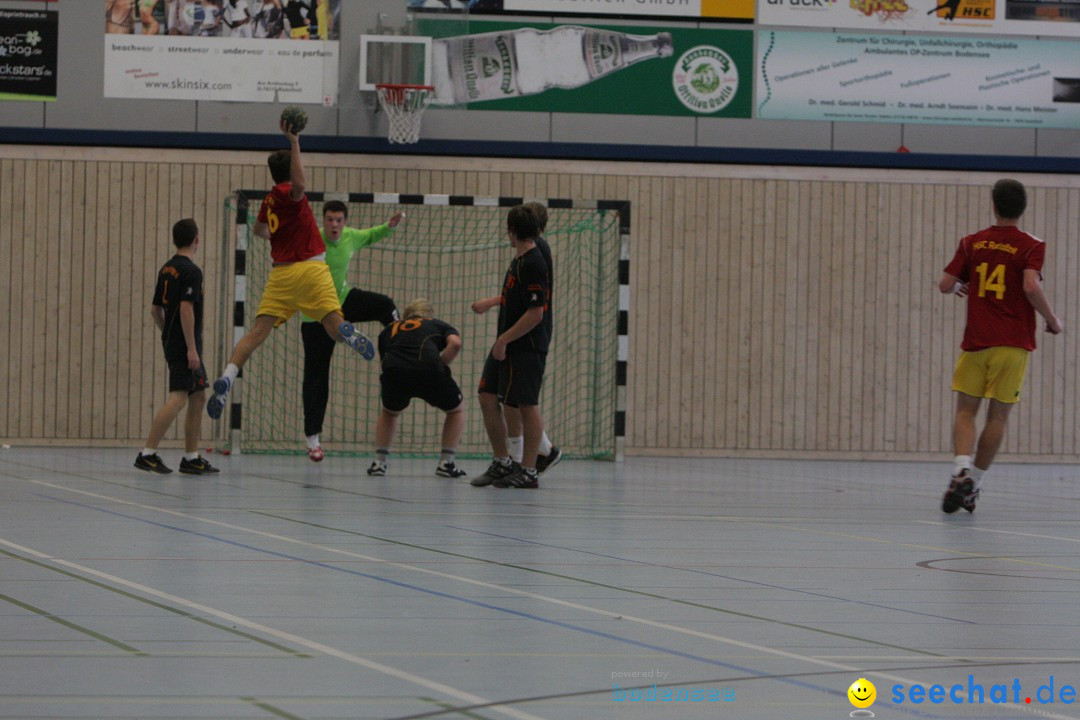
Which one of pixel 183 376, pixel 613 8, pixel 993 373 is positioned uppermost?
pixel 613 8

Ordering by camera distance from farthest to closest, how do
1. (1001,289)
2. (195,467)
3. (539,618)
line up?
(195,467) < (1001,289) < (539,618)

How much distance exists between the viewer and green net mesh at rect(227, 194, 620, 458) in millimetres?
14336

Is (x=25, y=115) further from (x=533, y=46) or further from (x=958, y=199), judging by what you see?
(x=958, y=199)

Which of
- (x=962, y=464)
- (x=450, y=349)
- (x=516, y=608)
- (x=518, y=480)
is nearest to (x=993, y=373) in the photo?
(x=962, y=464)

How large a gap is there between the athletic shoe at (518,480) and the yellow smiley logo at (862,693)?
19.6 ft

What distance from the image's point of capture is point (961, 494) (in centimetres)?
768

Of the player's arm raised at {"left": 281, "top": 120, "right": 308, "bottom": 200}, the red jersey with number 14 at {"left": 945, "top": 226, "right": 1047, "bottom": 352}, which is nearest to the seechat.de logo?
the red jersey with number 14 at {"left": 945, "top": 226, "right": 1047, "bottom": 352}

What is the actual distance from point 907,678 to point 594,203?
33.6ft

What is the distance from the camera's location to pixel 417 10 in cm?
1460

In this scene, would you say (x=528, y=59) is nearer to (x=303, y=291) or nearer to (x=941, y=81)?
(x=941, y=81)

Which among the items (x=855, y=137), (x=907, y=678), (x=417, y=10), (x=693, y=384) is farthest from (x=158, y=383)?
(x=907, y=678)

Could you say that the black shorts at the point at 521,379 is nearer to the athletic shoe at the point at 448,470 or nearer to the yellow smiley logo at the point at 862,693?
the athletic shoe at the point at 448,470

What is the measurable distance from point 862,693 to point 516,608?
4.37 ft

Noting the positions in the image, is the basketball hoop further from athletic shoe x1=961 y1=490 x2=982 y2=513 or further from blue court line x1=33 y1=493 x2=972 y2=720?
blue court line x1=33 y1=493 x2=972 y2=720
